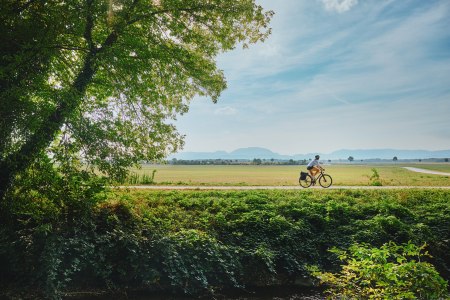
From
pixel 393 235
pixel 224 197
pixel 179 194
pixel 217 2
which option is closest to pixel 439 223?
pixel 393 235

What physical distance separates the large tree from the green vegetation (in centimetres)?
237

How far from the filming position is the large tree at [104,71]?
36.7 ft

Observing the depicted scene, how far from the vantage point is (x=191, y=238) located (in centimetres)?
1291

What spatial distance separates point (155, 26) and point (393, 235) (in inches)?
578

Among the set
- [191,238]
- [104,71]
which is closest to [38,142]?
[104,71]

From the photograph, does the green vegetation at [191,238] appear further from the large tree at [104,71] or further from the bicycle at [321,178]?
the bicycle at [321,178]

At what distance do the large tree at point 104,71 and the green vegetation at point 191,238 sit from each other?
2371mm

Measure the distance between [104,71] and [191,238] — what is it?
331 inches

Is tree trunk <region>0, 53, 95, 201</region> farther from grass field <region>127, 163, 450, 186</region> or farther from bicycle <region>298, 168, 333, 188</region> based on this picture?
bicycle <region>298, 168, 333, 188</region>

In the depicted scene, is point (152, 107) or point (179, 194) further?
point (179, 194)

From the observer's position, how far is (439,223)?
15867 mm

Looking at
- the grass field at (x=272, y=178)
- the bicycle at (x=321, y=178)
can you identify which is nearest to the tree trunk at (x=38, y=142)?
the grass field at (x=272, y=178)

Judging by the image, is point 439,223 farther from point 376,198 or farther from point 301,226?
point 301,226

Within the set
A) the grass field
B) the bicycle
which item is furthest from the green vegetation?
the bicycle
